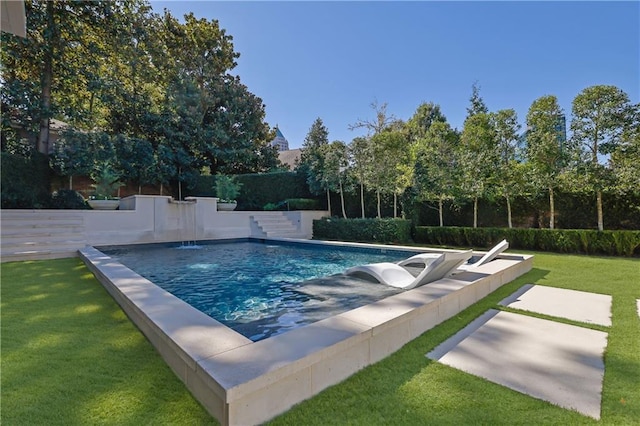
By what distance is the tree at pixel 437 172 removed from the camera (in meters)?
13.0

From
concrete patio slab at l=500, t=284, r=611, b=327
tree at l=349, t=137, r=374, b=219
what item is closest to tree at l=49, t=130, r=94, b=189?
tree at l=349, t=137, r=374, b=219

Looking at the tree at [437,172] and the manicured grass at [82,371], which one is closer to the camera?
the manicured grass at [82,371]

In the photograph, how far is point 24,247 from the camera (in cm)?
883

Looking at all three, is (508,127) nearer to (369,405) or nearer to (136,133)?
(369,405)

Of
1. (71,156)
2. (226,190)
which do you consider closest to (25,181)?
(71,156)

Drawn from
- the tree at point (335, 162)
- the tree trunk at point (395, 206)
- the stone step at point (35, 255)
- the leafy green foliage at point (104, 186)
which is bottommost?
the stone step at point (35, 255)

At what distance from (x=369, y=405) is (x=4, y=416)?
7.74ft

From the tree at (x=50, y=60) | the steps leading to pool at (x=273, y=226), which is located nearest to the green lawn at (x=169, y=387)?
the steps leading to pool at (x=273, y=226)

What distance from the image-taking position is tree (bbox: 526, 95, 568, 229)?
11008mm

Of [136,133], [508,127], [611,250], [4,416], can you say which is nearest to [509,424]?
[4,416]

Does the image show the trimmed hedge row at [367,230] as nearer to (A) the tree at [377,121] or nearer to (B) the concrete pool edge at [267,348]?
(A) the tree at [377,121]

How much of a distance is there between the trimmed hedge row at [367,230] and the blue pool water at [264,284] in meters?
3.11

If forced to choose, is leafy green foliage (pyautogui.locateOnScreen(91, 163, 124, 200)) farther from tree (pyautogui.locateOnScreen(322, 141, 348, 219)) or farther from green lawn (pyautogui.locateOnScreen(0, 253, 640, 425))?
green lawn (pyautogui.locateOnScreen(0, 253, 640, 425))

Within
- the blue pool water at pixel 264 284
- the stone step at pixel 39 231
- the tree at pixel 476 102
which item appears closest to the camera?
the blue pool water at pixel 264 284
